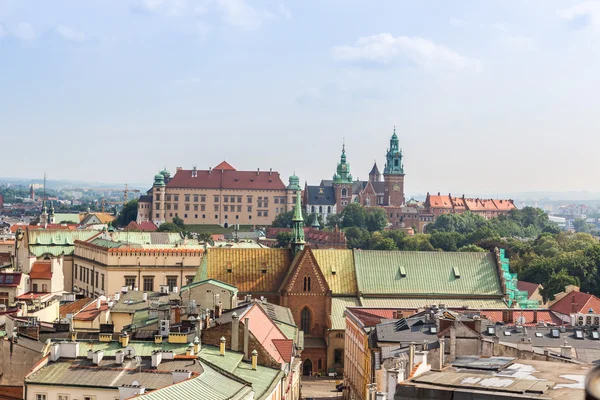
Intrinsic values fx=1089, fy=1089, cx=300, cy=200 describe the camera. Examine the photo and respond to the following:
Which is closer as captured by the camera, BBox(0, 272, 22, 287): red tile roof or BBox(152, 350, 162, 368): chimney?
BBox(152, 350, 162, 368): chimney

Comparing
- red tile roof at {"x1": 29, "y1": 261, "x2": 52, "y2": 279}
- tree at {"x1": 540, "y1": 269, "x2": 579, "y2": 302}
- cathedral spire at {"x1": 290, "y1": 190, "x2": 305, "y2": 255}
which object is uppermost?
cathedral spire at {"x1": 290, "y1": 190, "x2": 305, "y2": 255}

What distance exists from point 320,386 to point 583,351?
27.5m

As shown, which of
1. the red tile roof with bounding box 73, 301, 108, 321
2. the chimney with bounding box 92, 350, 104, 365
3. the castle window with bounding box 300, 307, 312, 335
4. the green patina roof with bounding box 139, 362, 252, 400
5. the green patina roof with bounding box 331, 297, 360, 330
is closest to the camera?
the green patina roof with bounding box 139, 362, 252, 400

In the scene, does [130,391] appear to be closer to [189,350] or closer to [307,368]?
[189,350]

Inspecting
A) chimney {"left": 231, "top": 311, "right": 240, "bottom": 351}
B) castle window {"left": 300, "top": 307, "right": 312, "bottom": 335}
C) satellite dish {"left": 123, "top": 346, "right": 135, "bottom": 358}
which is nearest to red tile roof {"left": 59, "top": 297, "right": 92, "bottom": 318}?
castle window {"left": 300, "top": 307, "right": 312, "bottom": 335}

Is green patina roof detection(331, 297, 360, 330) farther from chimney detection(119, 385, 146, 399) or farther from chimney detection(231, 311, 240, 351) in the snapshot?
chimney detection(119, 385, 146, 399)

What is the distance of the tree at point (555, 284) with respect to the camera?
392 feet

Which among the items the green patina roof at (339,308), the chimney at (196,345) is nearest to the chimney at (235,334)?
the chimney at (196,345)

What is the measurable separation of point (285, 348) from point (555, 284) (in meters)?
66.7

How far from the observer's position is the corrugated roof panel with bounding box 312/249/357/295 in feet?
303

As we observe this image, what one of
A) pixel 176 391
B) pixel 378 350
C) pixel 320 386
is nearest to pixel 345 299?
pixel 320 386

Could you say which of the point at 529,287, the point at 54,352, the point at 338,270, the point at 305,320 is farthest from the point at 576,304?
the point at 54,352

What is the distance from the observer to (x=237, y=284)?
298ft

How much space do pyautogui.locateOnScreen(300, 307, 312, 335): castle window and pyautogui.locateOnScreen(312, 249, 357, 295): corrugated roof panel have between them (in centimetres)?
334
